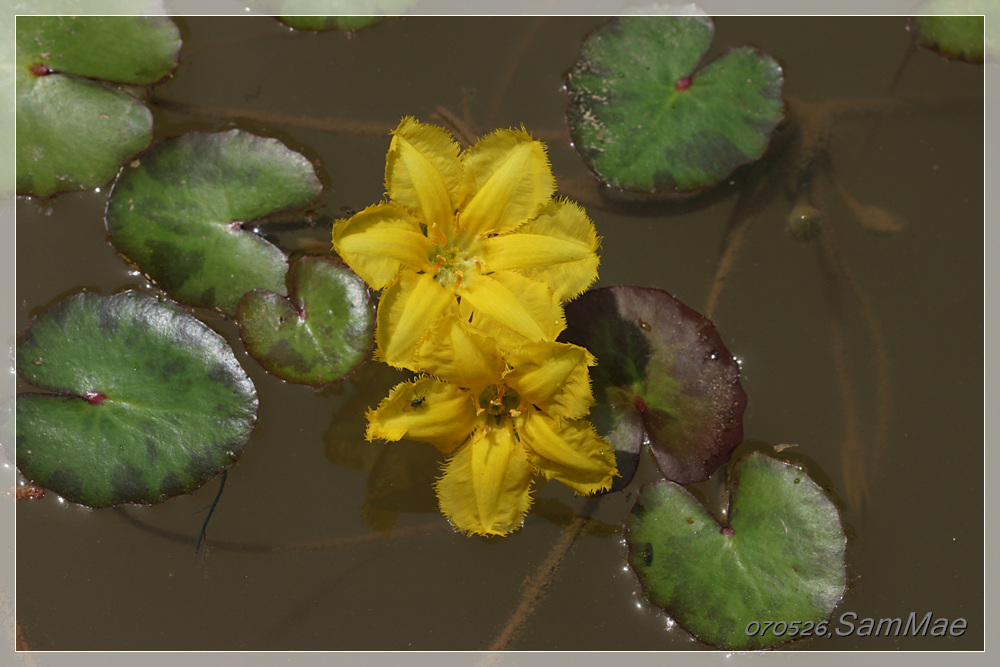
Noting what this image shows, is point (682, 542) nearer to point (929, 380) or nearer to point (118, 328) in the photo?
point (929, 380)

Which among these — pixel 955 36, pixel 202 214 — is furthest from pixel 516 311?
pixel 955 36

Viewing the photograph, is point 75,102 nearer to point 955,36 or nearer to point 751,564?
point 751,564

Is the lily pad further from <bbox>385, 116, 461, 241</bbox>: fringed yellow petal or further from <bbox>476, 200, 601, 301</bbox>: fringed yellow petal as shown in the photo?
<bbox>385, 116, 461, 241</bbox>: fringed yellow petal

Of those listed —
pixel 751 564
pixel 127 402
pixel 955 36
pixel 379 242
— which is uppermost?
pixel 955 36

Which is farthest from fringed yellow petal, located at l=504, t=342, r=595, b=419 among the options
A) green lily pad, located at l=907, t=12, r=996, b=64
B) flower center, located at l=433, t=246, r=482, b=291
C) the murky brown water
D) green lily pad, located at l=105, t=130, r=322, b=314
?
green lily pad, located at l=907, t=12, r=996, b=64

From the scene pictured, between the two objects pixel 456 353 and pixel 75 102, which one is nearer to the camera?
pixel 456 353

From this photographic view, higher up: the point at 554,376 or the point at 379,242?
the point at 379,242
